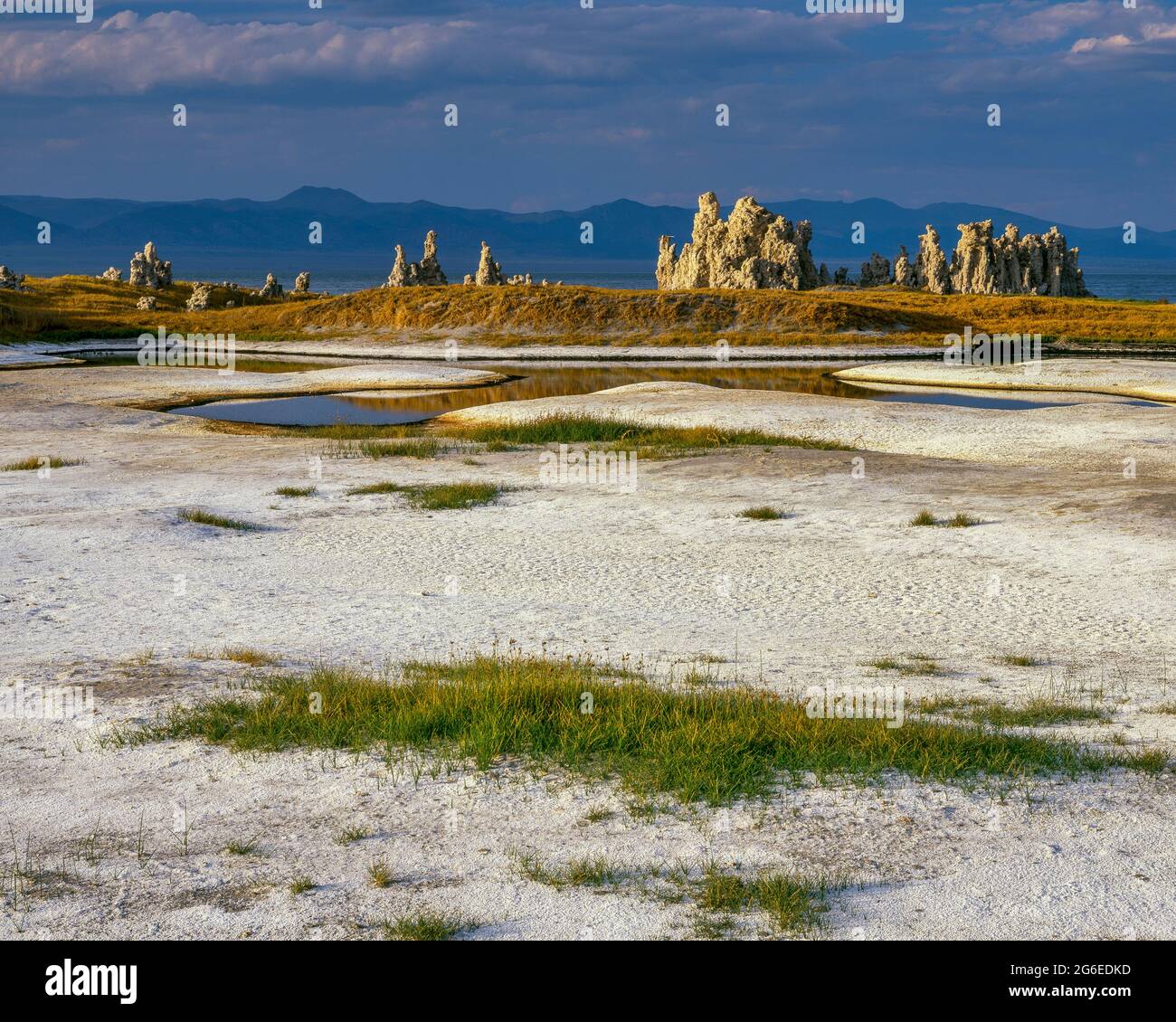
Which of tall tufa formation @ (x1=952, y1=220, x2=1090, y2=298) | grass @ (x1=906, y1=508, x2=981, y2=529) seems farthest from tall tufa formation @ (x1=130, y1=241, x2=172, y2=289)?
grass @ (x1=906, y1=508, x2=981, y2=529)

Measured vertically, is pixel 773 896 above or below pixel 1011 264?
below

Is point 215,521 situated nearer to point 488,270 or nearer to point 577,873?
point 577,873

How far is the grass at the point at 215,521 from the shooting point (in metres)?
22.3

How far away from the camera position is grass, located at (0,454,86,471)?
29.6m

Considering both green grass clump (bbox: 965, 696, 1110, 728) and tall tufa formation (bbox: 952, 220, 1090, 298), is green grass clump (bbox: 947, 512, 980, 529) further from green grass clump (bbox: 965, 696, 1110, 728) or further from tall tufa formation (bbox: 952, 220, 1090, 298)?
tall tufa formation (bbox: 952, 220, 1090, 298)

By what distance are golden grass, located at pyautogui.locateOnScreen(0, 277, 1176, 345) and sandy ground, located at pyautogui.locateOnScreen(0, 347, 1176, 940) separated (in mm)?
56765

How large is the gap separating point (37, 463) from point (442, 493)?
11233mm

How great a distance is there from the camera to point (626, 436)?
3419cm

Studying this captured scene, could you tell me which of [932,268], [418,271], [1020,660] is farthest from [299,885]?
[932,268]

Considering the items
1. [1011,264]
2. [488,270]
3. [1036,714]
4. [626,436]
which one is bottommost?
[1036,714]

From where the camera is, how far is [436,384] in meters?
58.8

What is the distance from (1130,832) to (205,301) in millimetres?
112464
